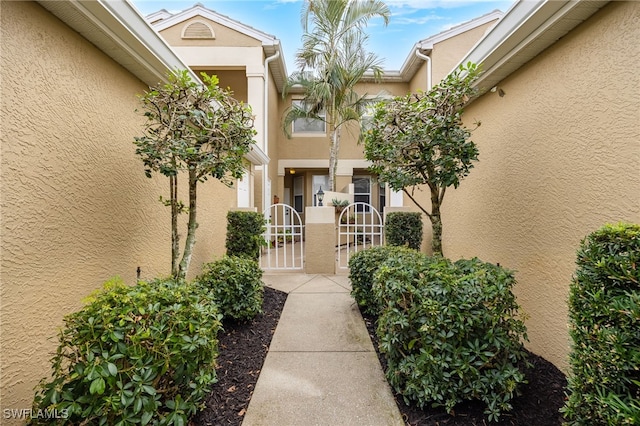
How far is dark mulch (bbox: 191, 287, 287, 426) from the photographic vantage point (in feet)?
7.04

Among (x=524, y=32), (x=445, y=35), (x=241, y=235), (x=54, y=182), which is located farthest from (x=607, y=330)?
(x=445, y=35)

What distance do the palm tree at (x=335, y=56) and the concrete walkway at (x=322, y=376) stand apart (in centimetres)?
645

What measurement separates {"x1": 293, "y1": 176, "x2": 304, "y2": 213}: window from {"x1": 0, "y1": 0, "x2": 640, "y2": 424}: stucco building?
9.90m

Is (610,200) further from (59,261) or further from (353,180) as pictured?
(353,180)

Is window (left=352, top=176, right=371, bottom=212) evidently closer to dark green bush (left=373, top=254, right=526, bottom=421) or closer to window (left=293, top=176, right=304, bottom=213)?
window (left=293, top=176, right=304, bottom=213)

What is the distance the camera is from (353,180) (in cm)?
1288

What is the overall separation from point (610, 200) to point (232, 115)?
344 centimetres

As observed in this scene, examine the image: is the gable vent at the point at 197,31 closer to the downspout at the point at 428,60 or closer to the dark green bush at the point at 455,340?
the downspout at the point at 428,60

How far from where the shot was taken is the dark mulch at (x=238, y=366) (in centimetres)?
214

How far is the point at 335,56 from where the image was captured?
8.77 m

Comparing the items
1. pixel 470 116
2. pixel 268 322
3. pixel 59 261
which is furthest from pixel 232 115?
pixel 470 116

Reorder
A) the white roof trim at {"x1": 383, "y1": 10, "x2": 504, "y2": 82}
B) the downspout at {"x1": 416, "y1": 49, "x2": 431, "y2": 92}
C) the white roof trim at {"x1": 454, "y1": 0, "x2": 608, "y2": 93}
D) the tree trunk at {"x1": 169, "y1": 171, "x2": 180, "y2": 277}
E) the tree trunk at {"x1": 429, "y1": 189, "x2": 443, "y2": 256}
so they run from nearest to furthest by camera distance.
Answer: the white roof trim at {"x1": 454, "y1": 0, "x2": 608, "y2": 93} → the tree trunk at {"x1": 169, "y1": 171, "x2": 180, "y2": 277} → the tree trunk at {"x1": 429, "y1": 189, "x2": 443, "y2": 256} → the white roof trim at {"x1": 383, "y1": 10, "x2": 504, "y2": 82} → the downspout at {"x1": 416, "y1": 49, "x2": 431, "y2": 92}

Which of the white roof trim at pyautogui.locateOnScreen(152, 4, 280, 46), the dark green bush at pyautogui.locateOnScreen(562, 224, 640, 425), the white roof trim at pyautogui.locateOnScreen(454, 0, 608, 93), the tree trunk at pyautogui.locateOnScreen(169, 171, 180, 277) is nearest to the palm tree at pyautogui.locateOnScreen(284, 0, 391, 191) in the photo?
the white roof trim at pyautogui.locateOnScreen(152, 4, 280, 46)

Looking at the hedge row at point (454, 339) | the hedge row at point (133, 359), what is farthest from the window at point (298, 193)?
the hedge row at point (133, 359)
